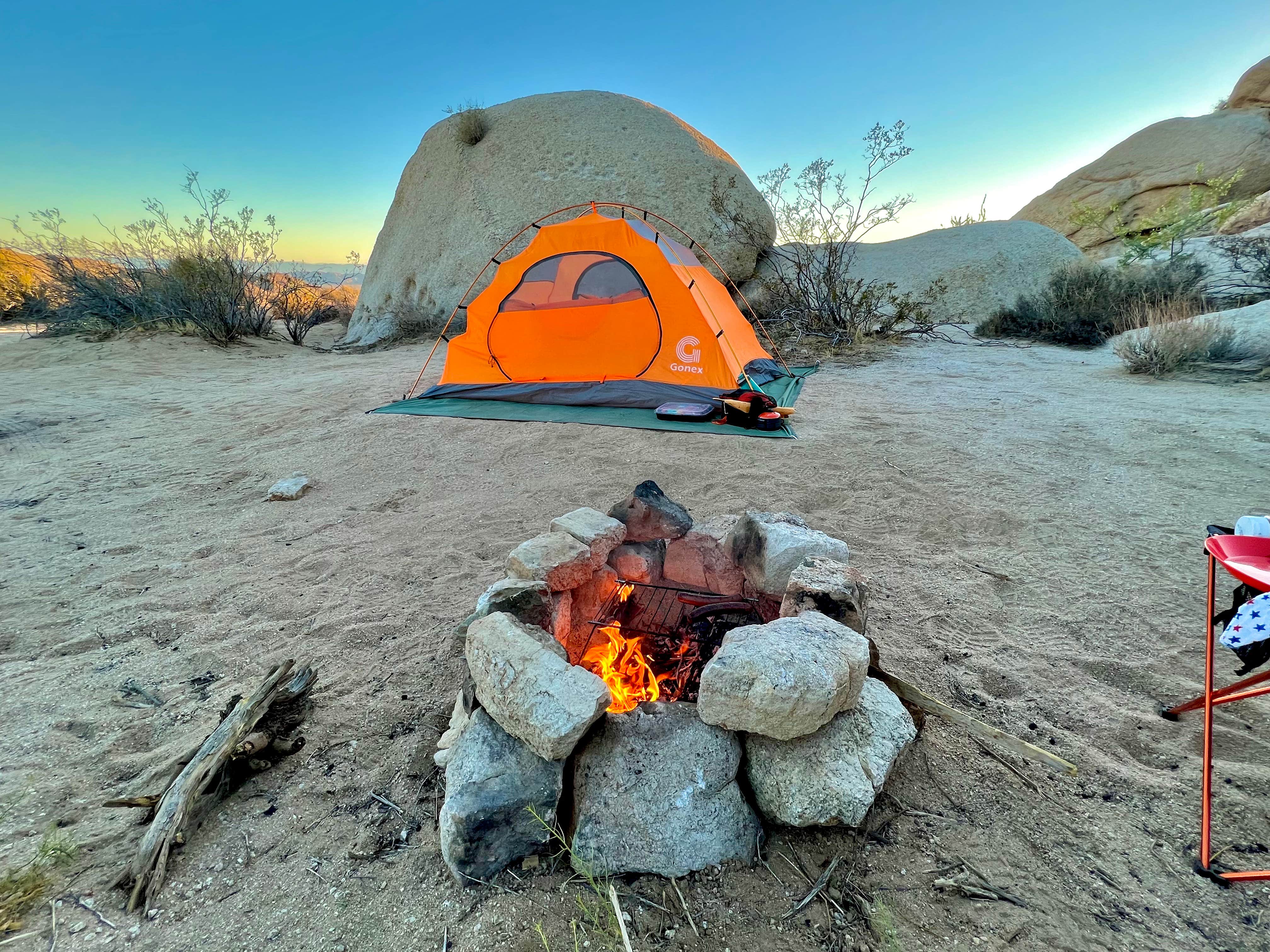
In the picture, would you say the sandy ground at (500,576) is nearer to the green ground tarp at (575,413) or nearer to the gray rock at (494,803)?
the gray rock at (494,803)

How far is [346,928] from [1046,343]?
1172 centimetres

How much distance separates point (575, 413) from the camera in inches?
220

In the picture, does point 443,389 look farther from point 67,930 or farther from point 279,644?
point 67,930

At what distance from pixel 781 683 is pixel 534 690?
0.63 m

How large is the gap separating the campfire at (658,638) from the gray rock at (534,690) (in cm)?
23

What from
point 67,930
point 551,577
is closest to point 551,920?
point 551,577

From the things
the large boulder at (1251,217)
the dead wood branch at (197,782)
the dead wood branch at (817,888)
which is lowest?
the dead wood branch at (817,888)

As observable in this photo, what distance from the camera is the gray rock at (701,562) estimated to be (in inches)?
89.0

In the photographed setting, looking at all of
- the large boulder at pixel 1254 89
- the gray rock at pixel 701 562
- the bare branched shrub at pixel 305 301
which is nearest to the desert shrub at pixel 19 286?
the bare branched shrub at pixel 305 301

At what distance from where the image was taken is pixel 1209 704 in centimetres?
145

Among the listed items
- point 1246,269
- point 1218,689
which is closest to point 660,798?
point 1218,689

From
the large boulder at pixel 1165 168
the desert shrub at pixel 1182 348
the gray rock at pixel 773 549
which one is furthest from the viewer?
the large boulder at pixel 1165 168

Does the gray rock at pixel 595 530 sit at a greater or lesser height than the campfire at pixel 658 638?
greater

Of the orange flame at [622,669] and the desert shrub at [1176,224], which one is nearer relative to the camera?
the orange flame at [622,669]
